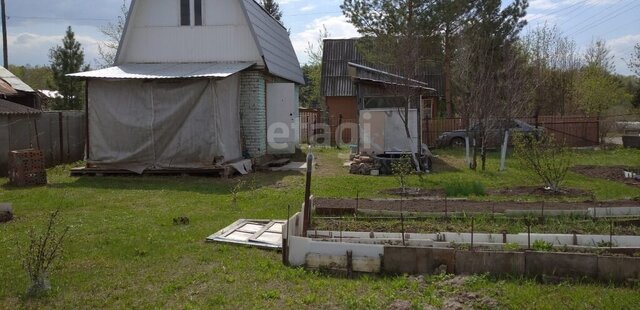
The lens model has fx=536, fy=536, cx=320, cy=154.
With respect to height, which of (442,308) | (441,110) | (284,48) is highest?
(284,48)

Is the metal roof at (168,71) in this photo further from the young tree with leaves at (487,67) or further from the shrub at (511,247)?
the shrub at (511,247)

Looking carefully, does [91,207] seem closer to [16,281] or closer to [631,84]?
[16,281]

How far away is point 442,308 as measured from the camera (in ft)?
13.9

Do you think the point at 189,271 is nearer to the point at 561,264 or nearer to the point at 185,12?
the point at 561,264

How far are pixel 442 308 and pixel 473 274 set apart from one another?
31.3 inches

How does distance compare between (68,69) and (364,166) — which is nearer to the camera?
(364,166)

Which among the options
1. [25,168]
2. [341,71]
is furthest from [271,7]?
[25,168]

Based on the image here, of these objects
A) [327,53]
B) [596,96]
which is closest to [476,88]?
[327,53]

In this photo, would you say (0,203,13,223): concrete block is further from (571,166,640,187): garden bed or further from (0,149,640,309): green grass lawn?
(571,166,640,187): garden bed

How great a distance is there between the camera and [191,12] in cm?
1572

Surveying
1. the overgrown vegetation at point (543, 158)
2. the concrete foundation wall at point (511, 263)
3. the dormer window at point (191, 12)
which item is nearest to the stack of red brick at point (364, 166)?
the overgrown vegetation at point (543, 158)

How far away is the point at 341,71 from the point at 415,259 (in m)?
25.3

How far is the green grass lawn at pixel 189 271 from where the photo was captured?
4.45m

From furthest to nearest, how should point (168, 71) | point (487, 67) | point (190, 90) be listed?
point (487, 67), point (168, 71), point (190, 90)
